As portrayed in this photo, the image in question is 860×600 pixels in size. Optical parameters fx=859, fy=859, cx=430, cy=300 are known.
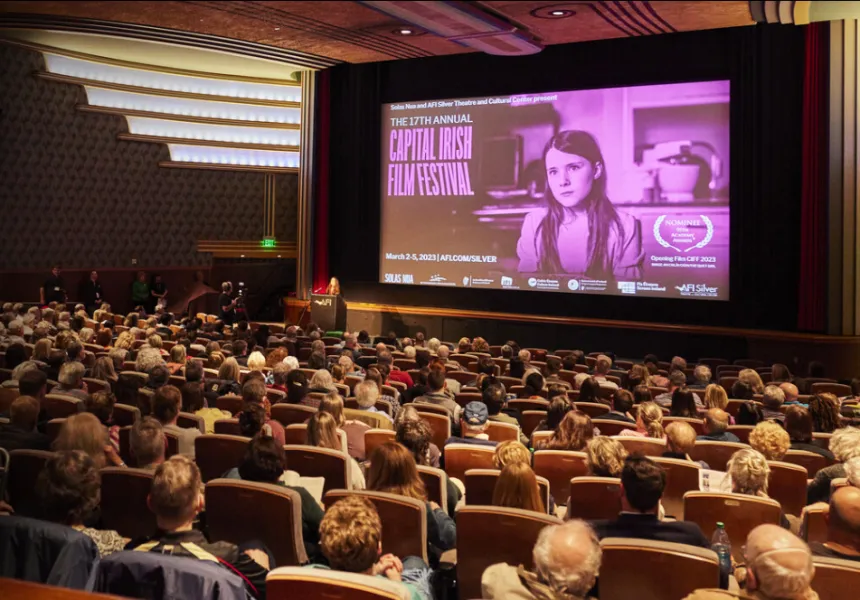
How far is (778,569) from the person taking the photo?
2.51m

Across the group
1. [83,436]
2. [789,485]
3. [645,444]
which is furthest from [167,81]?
[789,485]

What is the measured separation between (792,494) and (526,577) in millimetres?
2421

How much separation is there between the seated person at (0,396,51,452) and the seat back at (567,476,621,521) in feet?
9.42

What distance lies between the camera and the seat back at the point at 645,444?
524cm

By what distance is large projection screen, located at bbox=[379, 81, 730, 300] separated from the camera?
12.7 m

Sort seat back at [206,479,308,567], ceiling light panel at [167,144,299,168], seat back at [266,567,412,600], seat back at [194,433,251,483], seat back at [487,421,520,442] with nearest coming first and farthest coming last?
seat back at [266,567,412,600]
seat back at [206,479,308,567]
seat back at [194,433,251,483]
seat back at [487,421,520,442]
ceiling light panel at [167,144,299,168]

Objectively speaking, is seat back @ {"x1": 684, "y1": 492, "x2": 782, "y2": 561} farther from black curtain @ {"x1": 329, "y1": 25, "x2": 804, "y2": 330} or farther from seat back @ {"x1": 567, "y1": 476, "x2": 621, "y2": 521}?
black curtain @ {"x1": 329, "y1": 25, "x2": 804, "y2": 330}

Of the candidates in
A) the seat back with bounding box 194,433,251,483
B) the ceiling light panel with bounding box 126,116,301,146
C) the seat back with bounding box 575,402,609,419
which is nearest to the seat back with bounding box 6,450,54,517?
the seat back with bounding box 194,433,251,483

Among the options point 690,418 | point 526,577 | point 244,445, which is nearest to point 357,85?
point 690,418

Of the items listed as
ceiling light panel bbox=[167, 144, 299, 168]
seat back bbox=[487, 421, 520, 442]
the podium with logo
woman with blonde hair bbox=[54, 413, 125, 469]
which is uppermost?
ceiling light panel bbox=[167, 144, 299, 168]

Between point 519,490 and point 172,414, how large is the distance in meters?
2.56

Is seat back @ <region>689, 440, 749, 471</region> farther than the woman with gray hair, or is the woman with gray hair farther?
seat back @ <region>689, 440, 749, 471</region>

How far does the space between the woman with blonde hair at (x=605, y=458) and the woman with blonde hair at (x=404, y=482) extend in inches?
31.3

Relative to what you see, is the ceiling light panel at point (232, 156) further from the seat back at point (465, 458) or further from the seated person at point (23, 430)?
the seat back at point (465, 458)
